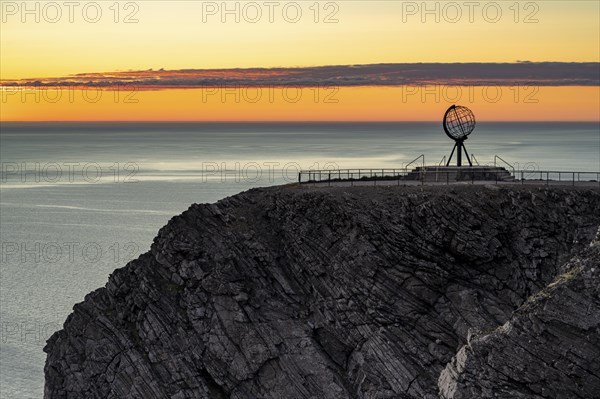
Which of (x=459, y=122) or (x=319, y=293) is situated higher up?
(x=459, y=122)

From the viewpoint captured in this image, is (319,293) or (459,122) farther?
(459,122)

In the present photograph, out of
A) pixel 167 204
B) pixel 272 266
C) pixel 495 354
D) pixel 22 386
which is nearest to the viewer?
pixel 495 354

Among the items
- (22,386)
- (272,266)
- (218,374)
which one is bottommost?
(22,386)

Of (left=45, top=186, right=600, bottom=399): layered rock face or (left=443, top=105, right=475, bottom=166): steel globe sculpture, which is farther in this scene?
(left=443, top=105, right=475, bottom=166): steel globe sculpture

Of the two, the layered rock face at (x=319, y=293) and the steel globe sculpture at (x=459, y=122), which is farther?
the steel globe sculpture at (x=459, y=122)

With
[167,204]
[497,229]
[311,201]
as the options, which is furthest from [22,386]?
[167,204]

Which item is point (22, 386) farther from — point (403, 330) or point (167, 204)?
point (167, 204)

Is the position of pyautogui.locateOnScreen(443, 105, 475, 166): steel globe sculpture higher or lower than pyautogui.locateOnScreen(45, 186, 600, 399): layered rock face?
higher

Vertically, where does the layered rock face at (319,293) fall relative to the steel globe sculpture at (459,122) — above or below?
below
